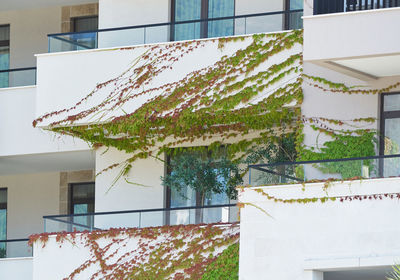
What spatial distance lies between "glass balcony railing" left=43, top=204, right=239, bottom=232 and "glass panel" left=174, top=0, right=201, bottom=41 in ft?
13.3

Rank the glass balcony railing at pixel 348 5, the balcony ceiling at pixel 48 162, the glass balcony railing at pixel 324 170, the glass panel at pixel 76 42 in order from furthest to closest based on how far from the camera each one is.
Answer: the balcony ceiling at pixel 48 162, the glass panel at pixel 76 42, the glass balcony railing at pixel 348 5, the glass balcony railing at pixel 324 170

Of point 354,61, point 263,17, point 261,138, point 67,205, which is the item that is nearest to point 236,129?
point 261,138

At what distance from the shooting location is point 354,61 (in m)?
26.0

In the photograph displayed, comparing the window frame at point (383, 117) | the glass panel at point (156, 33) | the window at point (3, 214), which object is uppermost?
the glass panel at point (156, 33)

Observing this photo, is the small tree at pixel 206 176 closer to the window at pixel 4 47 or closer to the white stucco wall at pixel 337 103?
the white stucco wall at pixel 337 103

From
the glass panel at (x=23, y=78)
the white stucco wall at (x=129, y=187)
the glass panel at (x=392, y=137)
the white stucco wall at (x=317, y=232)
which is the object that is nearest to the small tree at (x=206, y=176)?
the white stucco wall at (x=129, y=187)

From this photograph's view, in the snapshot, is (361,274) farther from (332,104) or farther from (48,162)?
(48,162)

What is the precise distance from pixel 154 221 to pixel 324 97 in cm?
435

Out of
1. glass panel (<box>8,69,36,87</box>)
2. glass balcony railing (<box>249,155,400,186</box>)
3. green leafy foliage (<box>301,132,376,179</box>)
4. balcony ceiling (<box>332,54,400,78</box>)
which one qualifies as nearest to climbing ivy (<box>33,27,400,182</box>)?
green leafy foliage (<box>301,132,376,179</box>)

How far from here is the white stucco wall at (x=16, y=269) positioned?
101ft

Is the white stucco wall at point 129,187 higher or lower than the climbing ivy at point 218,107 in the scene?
lower

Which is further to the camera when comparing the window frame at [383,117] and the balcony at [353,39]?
the window frame at [383,117]

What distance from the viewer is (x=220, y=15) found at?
30250 mm

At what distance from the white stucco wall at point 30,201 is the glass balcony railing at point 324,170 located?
10.7 meters
